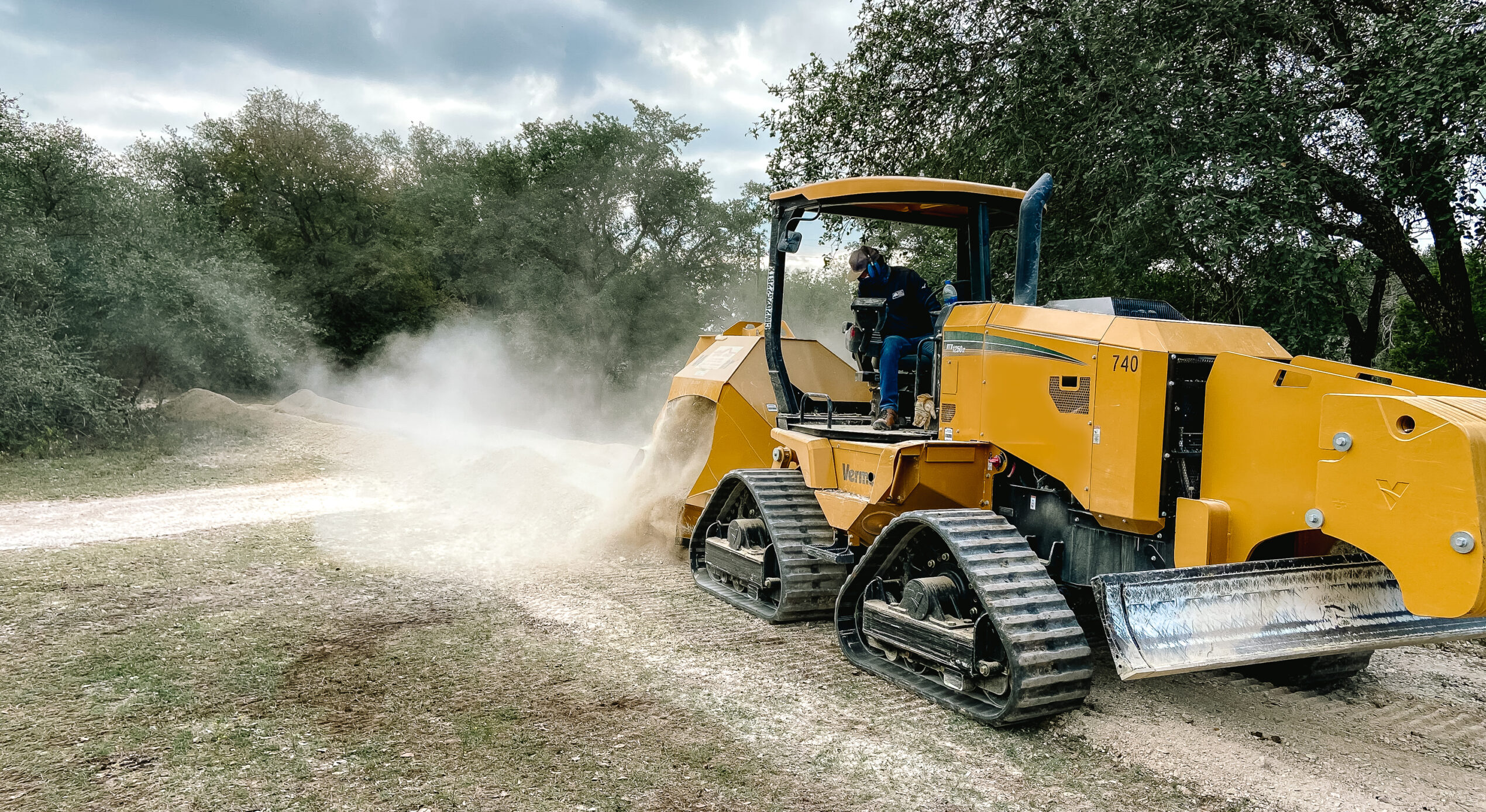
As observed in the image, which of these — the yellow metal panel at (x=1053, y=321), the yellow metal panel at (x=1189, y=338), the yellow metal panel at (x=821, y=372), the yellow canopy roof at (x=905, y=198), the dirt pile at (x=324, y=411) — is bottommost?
→ the dirt pile at (x=324, y=411)

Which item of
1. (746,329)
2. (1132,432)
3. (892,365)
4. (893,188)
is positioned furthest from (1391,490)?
A: (746,329)

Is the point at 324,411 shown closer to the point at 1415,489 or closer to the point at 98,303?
the point at 98,303

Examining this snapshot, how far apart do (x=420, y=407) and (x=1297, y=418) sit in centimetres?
2678

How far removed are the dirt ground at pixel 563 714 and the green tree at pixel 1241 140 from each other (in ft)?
14.6

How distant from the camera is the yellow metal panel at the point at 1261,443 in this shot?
3898 mm

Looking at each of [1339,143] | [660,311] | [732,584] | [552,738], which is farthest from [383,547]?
[660,311]

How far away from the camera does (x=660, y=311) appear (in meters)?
30.5

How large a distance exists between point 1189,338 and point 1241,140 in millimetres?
5807

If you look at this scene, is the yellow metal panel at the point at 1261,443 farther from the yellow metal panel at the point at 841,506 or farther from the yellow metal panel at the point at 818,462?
the yellow metal panel at the point at 818,462

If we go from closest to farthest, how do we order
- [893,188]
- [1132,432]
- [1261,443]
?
[1261,443] < [1132,432] < [893,188]

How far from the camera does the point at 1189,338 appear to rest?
434 cm

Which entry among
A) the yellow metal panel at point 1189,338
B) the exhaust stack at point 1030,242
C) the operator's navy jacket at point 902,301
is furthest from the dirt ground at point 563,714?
the exhaust stack at point 1030,242

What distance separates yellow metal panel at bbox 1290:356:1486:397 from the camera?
408cm

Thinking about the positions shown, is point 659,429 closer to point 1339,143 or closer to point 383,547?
point 383,547
